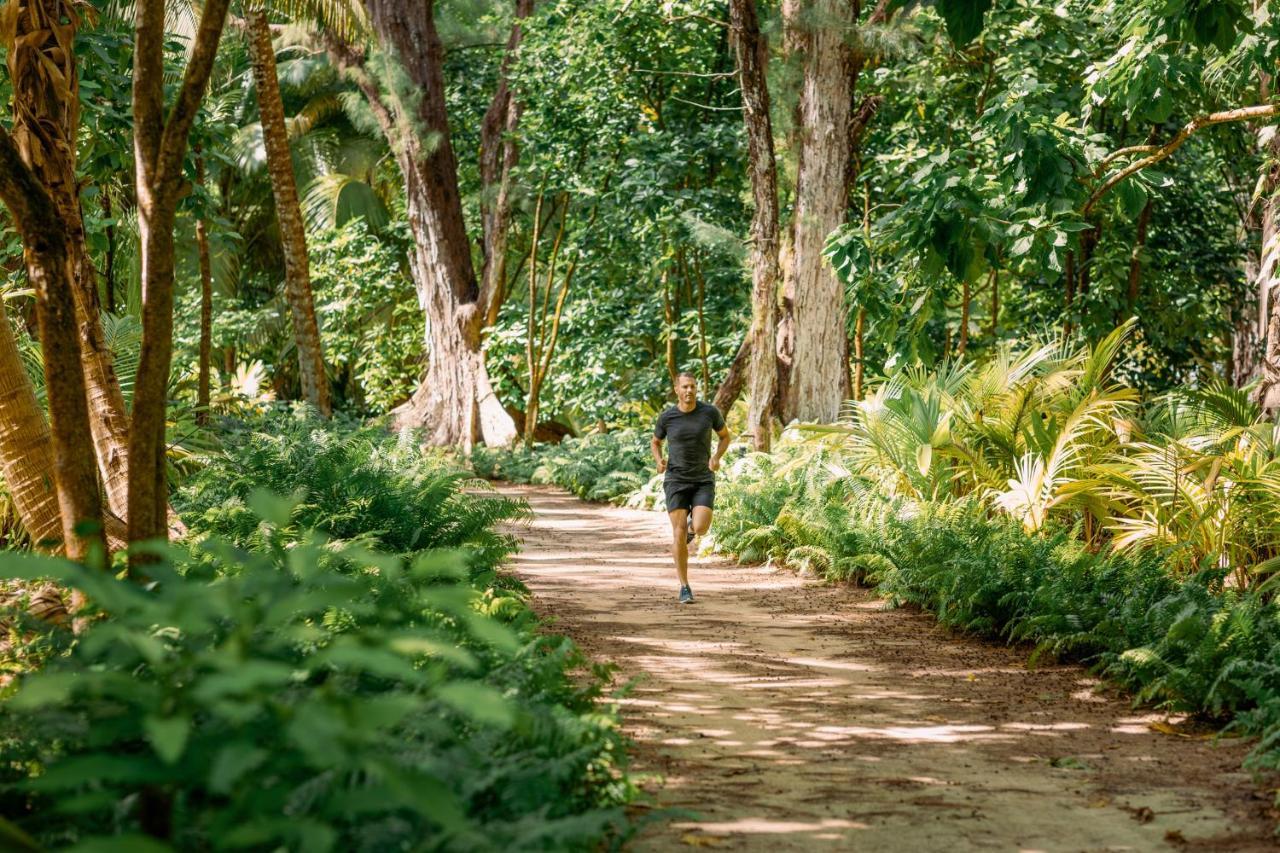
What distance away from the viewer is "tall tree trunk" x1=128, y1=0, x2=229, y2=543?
4.85 m

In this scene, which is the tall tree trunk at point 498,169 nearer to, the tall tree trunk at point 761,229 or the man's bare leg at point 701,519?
the tall tree trunk at point 761,229

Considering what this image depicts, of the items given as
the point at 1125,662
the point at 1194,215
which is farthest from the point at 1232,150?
the point at 1125,662

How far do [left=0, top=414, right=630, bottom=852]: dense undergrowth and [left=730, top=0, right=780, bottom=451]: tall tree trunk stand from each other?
1035 centimetres

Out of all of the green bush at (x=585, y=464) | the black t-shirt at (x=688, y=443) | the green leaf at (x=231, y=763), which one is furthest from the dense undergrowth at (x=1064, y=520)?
the green bush at (x=585, y=464)

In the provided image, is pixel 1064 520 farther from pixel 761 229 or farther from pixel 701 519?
pixel 761 229

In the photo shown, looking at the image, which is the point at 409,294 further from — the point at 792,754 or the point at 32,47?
the point at 792,754

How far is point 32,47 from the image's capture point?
689 centimetres

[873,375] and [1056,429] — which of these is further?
[873,375]

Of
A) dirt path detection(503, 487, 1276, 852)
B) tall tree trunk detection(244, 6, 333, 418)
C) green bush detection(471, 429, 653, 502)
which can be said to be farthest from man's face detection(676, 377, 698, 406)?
green bush detection(471, 429, 653, 502)

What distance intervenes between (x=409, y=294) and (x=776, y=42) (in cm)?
1546

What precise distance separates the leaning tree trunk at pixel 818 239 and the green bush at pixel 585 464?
3.85m

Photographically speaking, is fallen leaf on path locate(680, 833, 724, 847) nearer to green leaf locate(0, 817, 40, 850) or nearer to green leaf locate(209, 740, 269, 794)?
green leaf locate(209, 740, 269, 794)

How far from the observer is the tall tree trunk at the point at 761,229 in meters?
15.1

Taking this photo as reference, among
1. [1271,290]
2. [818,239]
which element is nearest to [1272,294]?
[1271,290]
